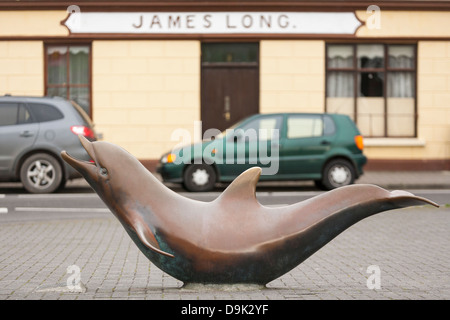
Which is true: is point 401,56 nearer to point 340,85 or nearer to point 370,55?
point 370,55

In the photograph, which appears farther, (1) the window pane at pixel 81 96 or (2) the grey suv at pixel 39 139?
(1) the window pane at pixel 81 96

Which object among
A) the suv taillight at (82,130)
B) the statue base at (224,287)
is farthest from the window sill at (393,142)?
the statue base at (224,287)

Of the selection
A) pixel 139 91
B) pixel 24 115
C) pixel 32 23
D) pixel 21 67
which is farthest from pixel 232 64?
pixel 24 115

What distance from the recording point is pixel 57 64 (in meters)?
21.7

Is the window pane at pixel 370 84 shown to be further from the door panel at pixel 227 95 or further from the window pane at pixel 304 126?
the window pane at pixel 304 126

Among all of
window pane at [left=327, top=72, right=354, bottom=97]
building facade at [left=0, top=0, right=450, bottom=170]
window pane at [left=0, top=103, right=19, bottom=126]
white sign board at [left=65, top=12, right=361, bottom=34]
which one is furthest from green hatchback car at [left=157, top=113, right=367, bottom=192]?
white sign board at [left=65, top=12, right=361, bottom=34]

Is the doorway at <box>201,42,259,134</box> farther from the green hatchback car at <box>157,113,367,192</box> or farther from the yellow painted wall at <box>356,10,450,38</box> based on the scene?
the green hatchback car at <box>157,113,367,192</box>

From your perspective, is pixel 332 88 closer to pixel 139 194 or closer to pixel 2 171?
pixel 2 171

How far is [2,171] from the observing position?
1576cm

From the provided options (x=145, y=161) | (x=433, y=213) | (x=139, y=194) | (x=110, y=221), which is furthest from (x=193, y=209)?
(x=145, y=161)

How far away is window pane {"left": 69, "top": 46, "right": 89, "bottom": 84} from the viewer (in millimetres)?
21688

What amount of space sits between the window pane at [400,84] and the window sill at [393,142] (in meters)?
1.23

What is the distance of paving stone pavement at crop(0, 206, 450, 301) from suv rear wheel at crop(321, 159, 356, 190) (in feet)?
16.0

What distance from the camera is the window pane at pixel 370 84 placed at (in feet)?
72.1
